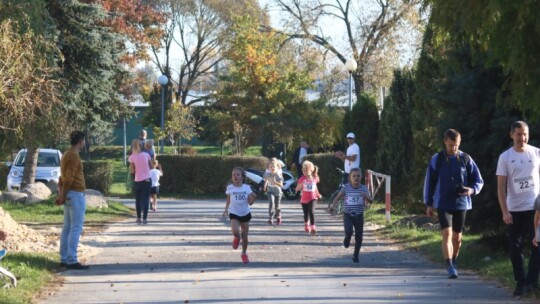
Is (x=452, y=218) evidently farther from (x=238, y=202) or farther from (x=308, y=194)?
(x=308, y=194)

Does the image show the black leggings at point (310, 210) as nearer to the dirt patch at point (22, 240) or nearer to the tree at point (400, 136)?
the dirt patch at point (22, 240)

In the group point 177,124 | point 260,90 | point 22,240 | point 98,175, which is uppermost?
point 260,90

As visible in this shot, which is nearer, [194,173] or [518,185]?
[518,185]

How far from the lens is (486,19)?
9.09 m

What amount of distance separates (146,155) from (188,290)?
Answer: 31.4 ft

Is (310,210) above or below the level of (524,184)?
below

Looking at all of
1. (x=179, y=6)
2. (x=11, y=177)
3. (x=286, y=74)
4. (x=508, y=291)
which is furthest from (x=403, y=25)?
(x=508, y=291)

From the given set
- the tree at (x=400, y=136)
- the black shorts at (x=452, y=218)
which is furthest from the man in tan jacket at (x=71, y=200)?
the tree at (x=400, y=136)

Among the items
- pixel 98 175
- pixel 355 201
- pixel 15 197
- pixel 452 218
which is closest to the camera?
pixel 452 218

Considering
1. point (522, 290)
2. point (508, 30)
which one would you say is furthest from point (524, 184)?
point (508, 30)

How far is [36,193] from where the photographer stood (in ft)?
84.9

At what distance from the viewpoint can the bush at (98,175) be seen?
3634cm

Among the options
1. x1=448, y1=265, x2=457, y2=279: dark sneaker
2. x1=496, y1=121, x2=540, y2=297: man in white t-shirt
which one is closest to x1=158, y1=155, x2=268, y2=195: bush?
x1=448, y1=265, x2=457, y2=279: dark sneaker

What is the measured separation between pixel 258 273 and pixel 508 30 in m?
4.98
